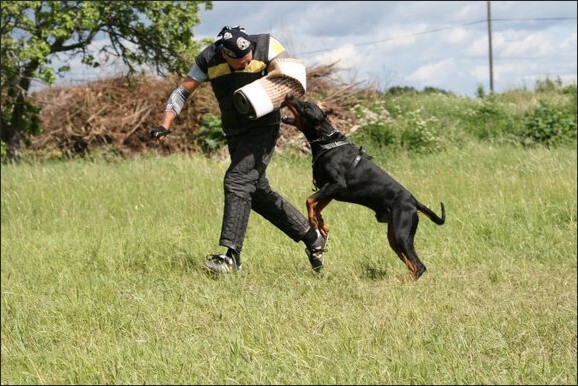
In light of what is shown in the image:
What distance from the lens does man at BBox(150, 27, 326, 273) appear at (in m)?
5.36

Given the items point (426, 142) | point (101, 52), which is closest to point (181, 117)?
point (101, 52)

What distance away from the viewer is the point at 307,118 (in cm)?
541

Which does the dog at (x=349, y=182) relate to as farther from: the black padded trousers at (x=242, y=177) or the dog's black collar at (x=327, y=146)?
the black padded trousers at (x=242, y=177)

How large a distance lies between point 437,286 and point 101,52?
14.9 m

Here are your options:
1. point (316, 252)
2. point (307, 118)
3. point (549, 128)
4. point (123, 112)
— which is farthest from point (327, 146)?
point (123, 112)

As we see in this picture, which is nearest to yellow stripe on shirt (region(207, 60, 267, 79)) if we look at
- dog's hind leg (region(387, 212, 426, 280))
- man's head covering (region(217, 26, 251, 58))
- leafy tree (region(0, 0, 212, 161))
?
man's head covering (region(217, 26, 251, 58))

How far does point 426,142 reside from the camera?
14.9m

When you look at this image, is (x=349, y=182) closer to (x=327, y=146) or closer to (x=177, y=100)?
(x=327, y=146)

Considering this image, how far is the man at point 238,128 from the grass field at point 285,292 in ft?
0.81

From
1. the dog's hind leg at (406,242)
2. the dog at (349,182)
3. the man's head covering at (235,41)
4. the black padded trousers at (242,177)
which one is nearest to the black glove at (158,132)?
the black padded trousers at (242,177)

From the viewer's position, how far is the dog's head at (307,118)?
5383 millimetres

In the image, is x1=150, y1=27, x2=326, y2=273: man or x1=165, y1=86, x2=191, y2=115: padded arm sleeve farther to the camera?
x1=165, y1=86, x2=191, y2=115: padded arm sleeve

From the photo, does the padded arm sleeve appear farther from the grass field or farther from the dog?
the grass field

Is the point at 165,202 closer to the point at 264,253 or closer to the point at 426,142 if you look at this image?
the point at 264,253
